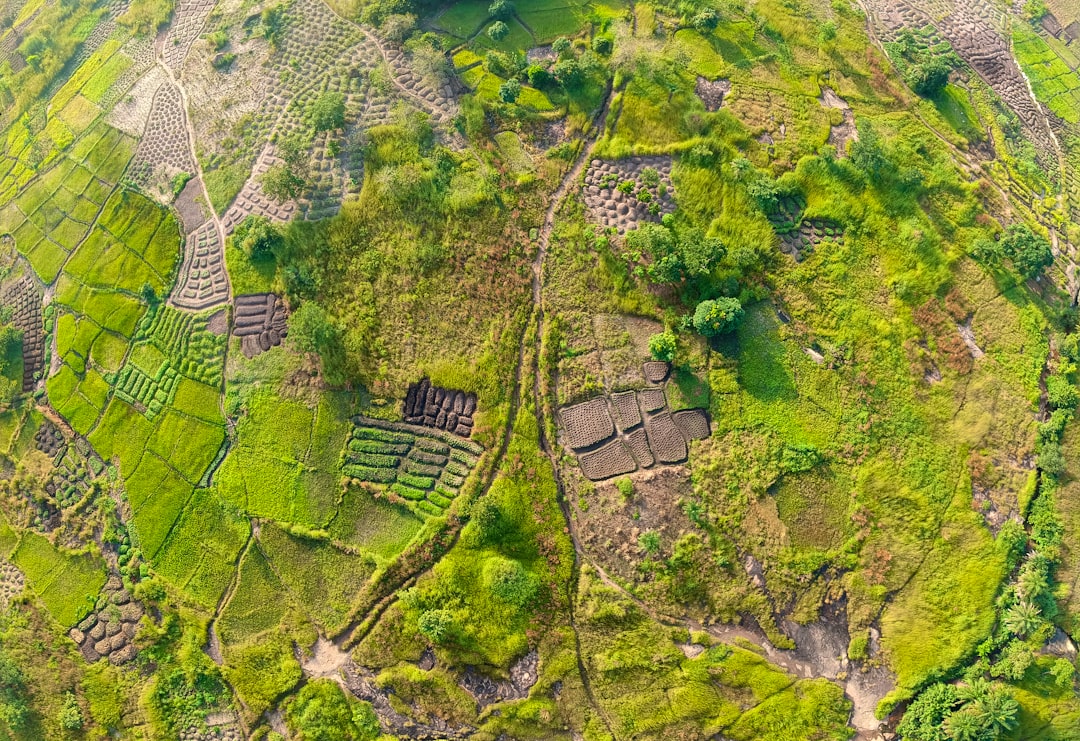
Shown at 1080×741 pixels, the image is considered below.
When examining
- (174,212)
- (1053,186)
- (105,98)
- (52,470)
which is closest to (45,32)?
(105,98)

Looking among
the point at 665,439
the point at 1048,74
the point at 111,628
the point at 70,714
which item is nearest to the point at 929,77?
the point at 1048,74

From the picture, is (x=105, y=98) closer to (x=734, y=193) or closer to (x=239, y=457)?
(x=239, y=457)

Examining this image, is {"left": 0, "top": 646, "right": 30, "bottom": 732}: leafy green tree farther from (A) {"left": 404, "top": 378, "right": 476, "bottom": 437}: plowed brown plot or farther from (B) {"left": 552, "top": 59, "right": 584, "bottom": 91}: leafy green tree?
(B) {"left": 552, "top": 59, "right": 584, "bottom": 91}: leafy green tree

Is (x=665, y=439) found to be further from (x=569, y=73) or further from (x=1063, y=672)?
(x=569, y=73)

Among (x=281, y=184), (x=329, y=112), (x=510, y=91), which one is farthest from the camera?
(x=510, y=91)

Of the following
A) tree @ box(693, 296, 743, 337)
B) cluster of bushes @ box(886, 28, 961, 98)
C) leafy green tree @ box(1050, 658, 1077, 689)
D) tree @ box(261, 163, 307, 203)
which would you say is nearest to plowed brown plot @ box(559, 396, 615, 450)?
tree @ box(693, 296, 743, 337)

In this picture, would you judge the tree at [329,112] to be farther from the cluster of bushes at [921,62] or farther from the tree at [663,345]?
the cluster of bushes at [921,62]
